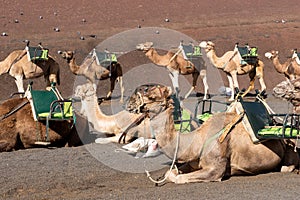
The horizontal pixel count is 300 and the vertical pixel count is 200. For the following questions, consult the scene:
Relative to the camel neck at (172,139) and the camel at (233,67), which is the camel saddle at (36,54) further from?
the camel neck at (172,139)

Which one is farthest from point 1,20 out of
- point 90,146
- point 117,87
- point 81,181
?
point 81,181

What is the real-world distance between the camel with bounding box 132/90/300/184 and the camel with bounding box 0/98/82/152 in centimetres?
301

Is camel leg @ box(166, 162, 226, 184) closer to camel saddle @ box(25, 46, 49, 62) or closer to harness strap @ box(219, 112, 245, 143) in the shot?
harness strap @ box(219, 112, 245, 143)

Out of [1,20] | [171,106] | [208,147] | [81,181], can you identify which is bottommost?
[81,181]

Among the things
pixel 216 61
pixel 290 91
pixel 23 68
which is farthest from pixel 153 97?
pixel 216 61

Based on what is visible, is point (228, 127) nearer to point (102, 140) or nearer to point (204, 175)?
point (204, 175)

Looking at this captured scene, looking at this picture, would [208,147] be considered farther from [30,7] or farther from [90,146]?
[30,7]

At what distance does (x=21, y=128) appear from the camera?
9.23 m

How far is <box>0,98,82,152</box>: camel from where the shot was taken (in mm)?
9164

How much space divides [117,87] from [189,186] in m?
13.3

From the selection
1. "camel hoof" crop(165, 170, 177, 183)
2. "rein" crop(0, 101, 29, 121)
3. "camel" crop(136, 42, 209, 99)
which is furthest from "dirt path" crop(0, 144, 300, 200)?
"camel" crop(136, 42, 209, 99)

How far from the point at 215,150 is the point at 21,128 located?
362cm

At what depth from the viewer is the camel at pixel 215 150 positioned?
660cm

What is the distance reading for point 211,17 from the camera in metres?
43.7
